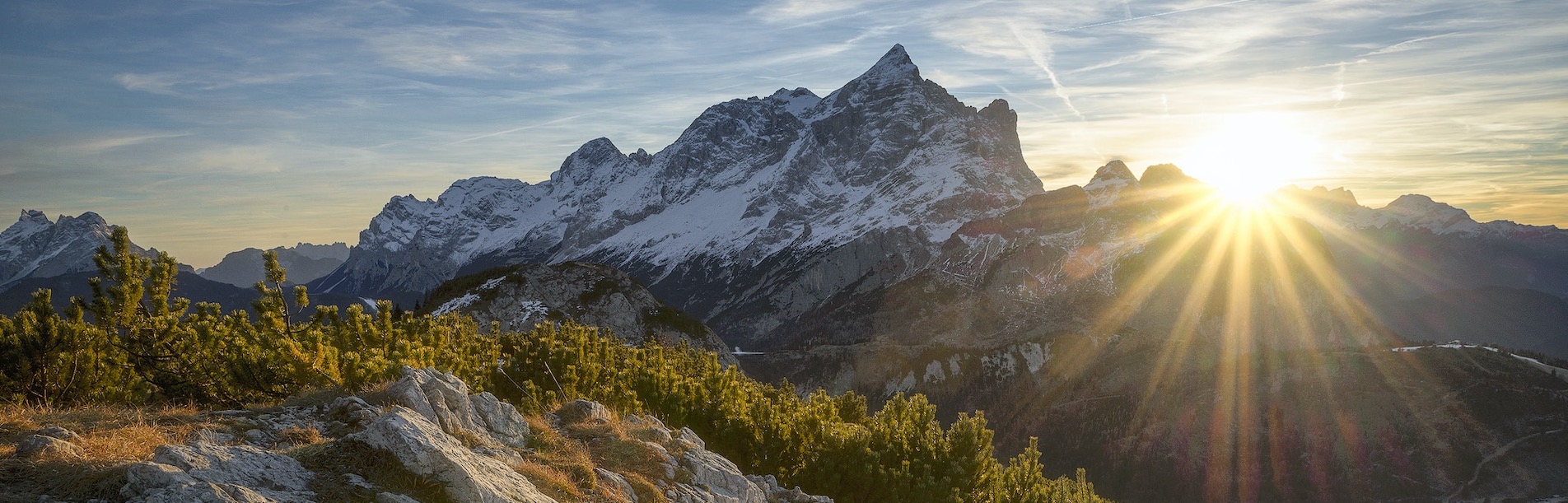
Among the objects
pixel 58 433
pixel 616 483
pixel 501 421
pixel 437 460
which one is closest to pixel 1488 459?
pixel 616 483

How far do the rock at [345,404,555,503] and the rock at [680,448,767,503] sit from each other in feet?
20.9

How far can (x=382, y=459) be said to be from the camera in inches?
574

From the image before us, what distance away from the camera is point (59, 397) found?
65.1 feet

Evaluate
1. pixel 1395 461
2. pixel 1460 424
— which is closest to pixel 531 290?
pixel 1395 461

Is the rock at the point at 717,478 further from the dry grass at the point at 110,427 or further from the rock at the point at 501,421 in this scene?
the dry grass at the point at 110,427

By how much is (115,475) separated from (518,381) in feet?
65.0

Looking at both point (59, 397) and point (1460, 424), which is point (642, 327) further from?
point (1460, 424)

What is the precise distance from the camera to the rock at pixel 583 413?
23141 millimetres

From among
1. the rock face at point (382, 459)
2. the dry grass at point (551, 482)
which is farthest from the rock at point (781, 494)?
the dry grass at point (551, 482)

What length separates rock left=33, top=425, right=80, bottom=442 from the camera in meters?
13.5

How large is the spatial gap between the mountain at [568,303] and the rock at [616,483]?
330ft

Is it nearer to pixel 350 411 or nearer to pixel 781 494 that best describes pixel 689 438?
pixel 781 494

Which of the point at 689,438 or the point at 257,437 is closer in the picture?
the point at 257,437

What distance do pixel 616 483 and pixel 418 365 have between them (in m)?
7.96
